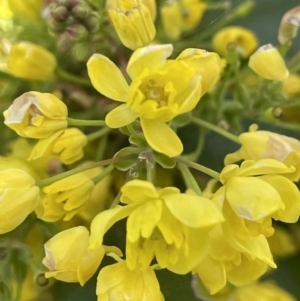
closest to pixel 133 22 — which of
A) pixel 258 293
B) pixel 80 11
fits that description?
pixel 80 11

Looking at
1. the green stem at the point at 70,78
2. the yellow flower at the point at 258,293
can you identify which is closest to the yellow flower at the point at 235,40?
the green stem at the point at 70,78

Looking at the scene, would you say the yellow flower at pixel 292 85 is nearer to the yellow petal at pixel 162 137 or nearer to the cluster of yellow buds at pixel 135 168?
the cluster of yellow buds at pixel 135 168

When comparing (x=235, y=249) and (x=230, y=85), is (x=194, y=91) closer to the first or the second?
(x=235, y=249)

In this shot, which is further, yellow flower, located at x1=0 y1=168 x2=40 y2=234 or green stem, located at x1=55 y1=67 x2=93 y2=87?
green stem, located at x1=55 y1=67 x2=93 y2=87

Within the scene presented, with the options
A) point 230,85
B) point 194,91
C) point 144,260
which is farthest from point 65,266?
point 230,85

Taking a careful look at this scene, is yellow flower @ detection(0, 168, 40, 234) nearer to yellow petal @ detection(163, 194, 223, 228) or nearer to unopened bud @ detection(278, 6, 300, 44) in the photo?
yellow petal @ detection(163, 194, 223, 228)

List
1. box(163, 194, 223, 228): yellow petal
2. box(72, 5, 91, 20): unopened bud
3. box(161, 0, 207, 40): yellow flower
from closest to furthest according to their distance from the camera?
1. box(163, 194, 223, 228): yellow petal
2. box(72, 5, 91, 20): unopened bud
3. box(161, 0, 207, 40): yellow flower

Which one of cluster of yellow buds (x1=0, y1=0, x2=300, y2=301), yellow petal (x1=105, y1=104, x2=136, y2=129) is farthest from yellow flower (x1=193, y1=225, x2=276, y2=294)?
yellow petal (x1=105, y1=104, x2=136, y2=129)
